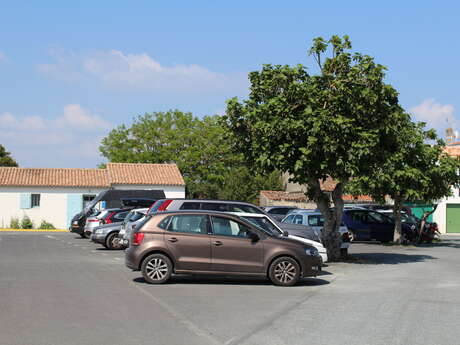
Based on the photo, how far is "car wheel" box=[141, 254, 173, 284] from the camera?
525 inches

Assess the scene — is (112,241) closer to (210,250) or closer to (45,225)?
(210,250)

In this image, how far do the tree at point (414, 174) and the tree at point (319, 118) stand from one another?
8.56 m

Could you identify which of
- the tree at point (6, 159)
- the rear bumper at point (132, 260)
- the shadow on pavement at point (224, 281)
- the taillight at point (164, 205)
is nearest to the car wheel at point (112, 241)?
the taillight at point (164, 205)

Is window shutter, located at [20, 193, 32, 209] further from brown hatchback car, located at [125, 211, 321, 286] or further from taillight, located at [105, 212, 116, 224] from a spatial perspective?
brown hatchback car, located at [125, 211, 321, 286]

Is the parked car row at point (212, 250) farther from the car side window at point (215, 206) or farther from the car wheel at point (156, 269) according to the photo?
the car side window at point (215, 206)

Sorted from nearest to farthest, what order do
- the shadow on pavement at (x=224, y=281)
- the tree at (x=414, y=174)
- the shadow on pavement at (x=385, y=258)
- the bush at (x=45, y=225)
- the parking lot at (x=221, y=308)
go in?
1. the parking lot at (x=221, y=308)
2. the shadow on pavement at (x=224, y=281)
3. the shadow on pavement at (x=385, y=258)
4. the tree at (x=414, y=174)
5. the bush at (x=45, y=225)

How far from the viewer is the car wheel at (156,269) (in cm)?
1334

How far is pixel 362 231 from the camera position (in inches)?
1191

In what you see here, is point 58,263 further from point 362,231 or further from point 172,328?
point 362,231

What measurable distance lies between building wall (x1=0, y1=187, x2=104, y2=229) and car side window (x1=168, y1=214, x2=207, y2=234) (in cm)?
3428

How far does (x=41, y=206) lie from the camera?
151 feet

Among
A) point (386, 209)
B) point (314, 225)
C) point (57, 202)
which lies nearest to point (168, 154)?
point (57, 202)

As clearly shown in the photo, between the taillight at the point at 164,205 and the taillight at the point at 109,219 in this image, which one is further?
the taillight at the point at 109,219

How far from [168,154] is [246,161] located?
44326 mm
